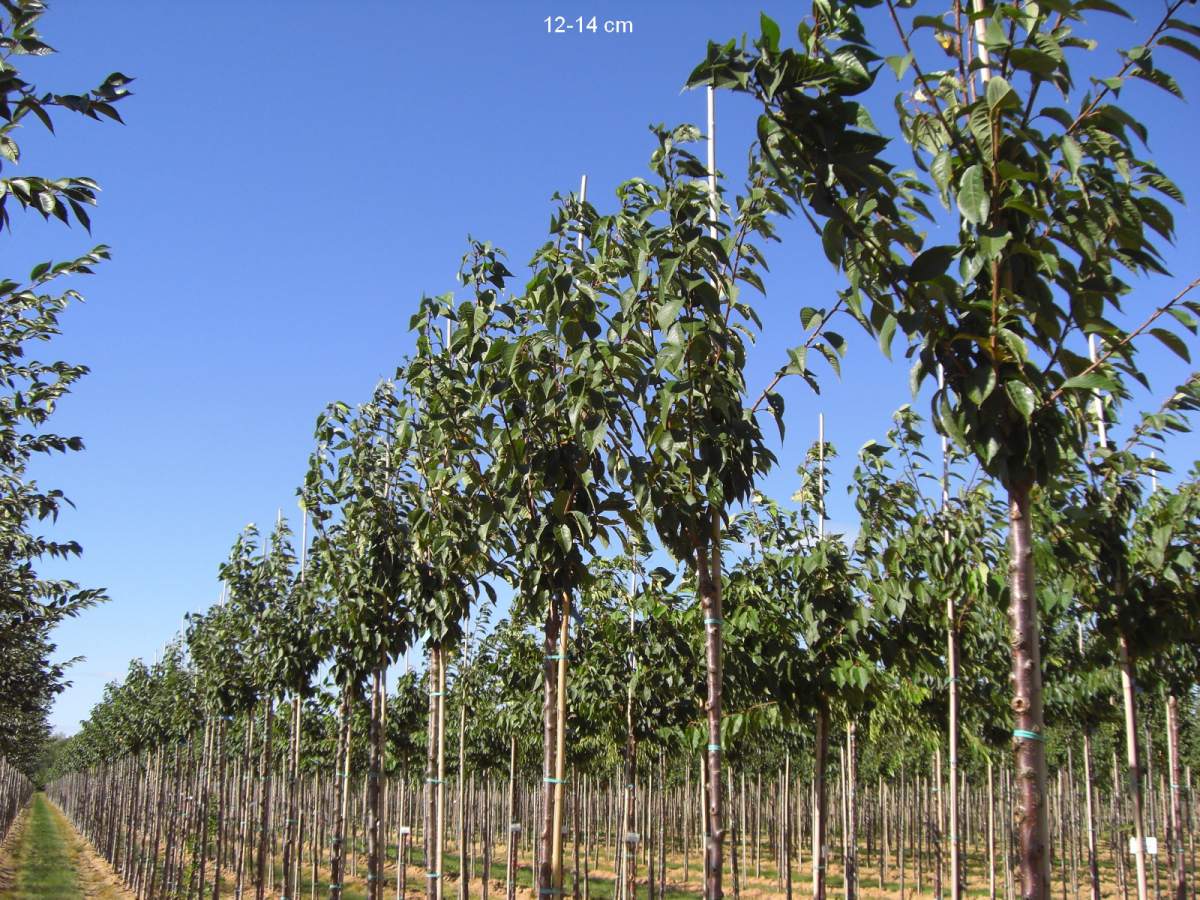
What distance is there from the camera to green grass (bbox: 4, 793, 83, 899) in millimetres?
24719

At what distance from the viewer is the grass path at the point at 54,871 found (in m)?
24.6

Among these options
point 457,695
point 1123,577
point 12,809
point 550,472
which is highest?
point 550,472

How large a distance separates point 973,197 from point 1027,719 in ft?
5.77

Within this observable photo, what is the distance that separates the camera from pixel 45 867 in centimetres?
3116

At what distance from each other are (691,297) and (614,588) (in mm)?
8226

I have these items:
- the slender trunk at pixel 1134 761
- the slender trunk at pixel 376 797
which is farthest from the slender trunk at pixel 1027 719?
the slender trunk at pixel 376 797

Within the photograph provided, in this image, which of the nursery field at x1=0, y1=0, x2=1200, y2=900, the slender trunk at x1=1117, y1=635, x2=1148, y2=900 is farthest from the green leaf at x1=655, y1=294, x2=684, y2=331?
the slender trunk at x1=1117, y1=635, x2=1148, y2=900

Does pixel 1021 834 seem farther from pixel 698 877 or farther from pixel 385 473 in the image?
pixel 698 877

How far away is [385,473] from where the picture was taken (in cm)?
901

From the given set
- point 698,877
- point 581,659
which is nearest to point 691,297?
point 581,659

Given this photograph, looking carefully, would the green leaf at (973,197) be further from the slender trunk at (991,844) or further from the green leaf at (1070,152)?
the slender trunk at (991,844)

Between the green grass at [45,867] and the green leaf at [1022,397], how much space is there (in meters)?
27.1

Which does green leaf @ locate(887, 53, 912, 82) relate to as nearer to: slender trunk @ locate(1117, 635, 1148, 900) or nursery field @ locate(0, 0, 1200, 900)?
nursery field @ locate(0, 0, 1200, 900)

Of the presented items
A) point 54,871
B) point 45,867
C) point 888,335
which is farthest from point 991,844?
point 45,867
